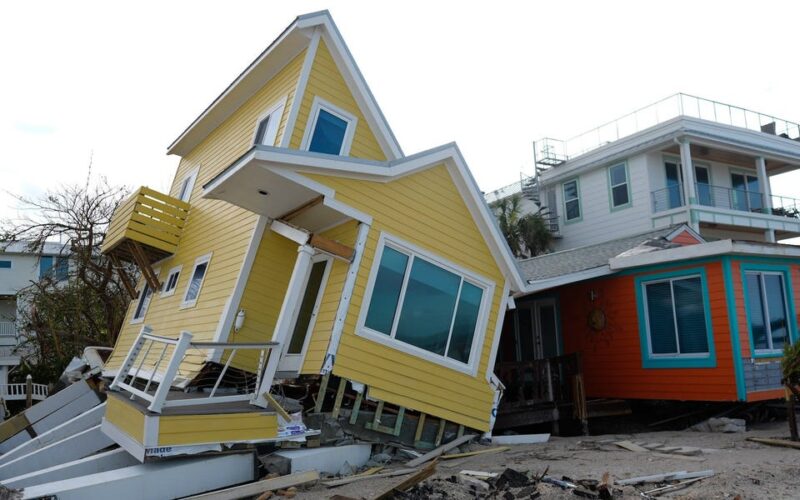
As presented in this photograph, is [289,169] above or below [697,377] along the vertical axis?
above

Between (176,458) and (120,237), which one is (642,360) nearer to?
(176,458)

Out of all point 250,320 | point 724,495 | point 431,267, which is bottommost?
point 724,495

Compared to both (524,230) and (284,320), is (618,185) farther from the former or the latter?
(284,320)

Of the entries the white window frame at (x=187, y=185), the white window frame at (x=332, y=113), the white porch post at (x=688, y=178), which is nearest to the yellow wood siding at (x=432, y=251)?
the white window frame at (x=332, y=113)

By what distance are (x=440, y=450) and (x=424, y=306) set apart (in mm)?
2311

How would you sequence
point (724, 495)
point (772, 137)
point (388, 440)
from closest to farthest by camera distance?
point (724, 495) → point (388, 440) → point (772, 137)

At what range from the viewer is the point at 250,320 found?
10.0m

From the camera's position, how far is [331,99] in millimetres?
11102

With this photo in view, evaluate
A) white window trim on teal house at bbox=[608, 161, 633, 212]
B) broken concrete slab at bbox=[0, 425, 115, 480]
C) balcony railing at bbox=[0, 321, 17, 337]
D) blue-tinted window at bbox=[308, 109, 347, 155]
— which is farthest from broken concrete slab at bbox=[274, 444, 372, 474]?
balcony railing at bbox=[0, 321, 17, 337]

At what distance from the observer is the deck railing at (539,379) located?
1223 cm

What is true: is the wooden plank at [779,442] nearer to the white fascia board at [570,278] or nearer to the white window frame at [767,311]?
the white window frame at [767,311]

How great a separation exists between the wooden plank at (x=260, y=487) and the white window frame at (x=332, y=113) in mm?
5775

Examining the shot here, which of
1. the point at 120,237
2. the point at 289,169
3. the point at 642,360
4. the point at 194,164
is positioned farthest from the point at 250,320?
the point at 642,360

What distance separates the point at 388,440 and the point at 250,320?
3215 mm
